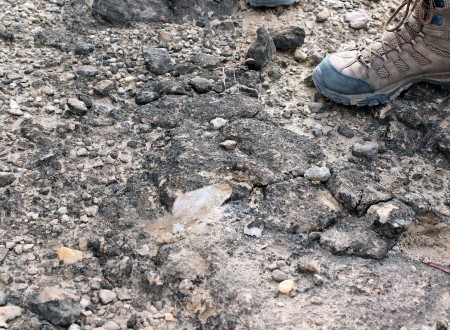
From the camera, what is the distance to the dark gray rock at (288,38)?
2.85 m

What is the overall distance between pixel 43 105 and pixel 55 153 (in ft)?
1.02

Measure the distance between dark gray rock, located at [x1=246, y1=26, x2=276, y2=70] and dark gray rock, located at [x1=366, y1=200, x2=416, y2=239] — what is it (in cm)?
93

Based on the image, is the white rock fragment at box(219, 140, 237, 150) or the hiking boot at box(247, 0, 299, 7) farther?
the hiking boot at box(247, 0, 299, 7)

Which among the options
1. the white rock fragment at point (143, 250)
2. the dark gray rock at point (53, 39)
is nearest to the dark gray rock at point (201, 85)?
the dark gray rock at point (53, 39)

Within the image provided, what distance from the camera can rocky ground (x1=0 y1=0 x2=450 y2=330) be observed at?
1.83m

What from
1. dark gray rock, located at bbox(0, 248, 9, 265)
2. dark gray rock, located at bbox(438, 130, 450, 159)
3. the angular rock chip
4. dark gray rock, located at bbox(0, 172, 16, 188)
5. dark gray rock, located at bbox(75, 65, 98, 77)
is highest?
dark gray rock, located at bbox(438, 130, 450, 159)

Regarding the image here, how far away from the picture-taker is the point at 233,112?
2.48 metres

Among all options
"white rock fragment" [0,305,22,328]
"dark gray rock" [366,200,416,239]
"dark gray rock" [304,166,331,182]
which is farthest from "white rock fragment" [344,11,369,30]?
"white rock fragment" [0,305,22,328]

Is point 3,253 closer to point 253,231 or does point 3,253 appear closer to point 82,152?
point 82,152

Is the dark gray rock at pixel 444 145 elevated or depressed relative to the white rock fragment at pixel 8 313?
elevated

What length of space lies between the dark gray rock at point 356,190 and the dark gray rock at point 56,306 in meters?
0.93

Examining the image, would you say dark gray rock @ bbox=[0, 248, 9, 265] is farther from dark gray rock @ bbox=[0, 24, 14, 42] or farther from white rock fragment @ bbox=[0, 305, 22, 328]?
dark gray rock @ bbox=[0, 24, 14, 42]

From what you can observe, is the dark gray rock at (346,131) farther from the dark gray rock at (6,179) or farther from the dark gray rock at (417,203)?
the dark gray rock at (6,179)

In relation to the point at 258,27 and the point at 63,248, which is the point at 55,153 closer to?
the point at 63,248
